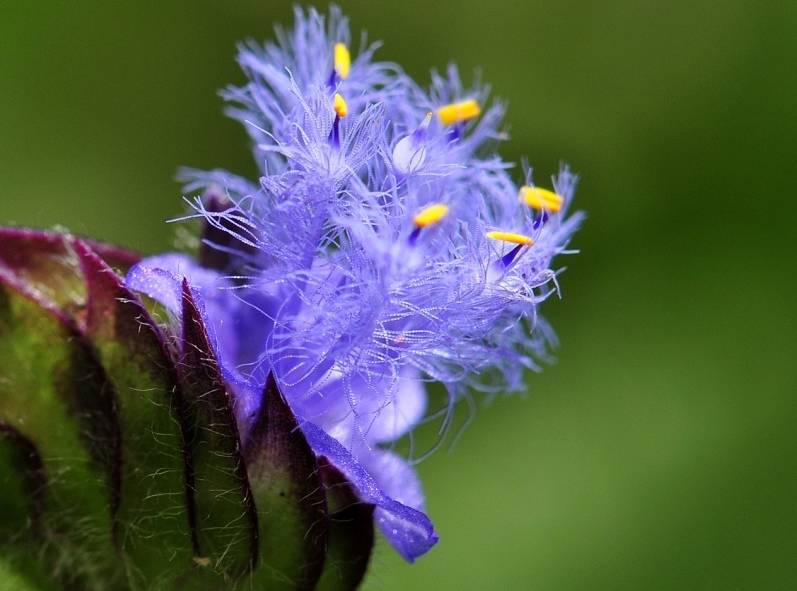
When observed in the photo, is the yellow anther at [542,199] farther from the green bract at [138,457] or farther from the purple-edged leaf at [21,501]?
the purple-edged leaf at [21,501]

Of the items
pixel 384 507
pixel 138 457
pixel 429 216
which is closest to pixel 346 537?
pixel 384 507

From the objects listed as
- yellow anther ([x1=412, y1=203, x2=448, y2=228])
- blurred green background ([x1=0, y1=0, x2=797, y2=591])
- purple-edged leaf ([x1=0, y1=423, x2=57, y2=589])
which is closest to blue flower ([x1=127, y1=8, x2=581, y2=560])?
yellow anther ([x1=412, y1=203, x2=448, y2=228])

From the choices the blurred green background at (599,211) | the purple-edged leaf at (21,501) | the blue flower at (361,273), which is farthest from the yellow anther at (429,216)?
the blurred green background at (599,211)

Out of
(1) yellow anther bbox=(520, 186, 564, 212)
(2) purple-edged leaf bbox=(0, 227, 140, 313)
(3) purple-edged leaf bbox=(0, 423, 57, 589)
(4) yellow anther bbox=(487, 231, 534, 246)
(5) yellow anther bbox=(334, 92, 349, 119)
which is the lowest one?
(3) purple-edged leaf bbox=(0, 423, 57, 589)

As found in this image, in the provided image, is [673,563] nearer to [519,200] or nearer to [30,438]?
[519,200]

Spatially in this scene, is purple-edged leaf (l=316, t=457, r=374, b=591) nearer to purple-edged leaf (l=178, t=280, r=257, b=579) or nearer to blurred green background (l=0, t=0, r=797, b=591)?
purple-edged leaf (l=178, t=280, r=257, b=579)

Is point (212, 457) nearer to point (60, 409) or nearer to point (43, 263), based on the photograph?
point (60, 409)
